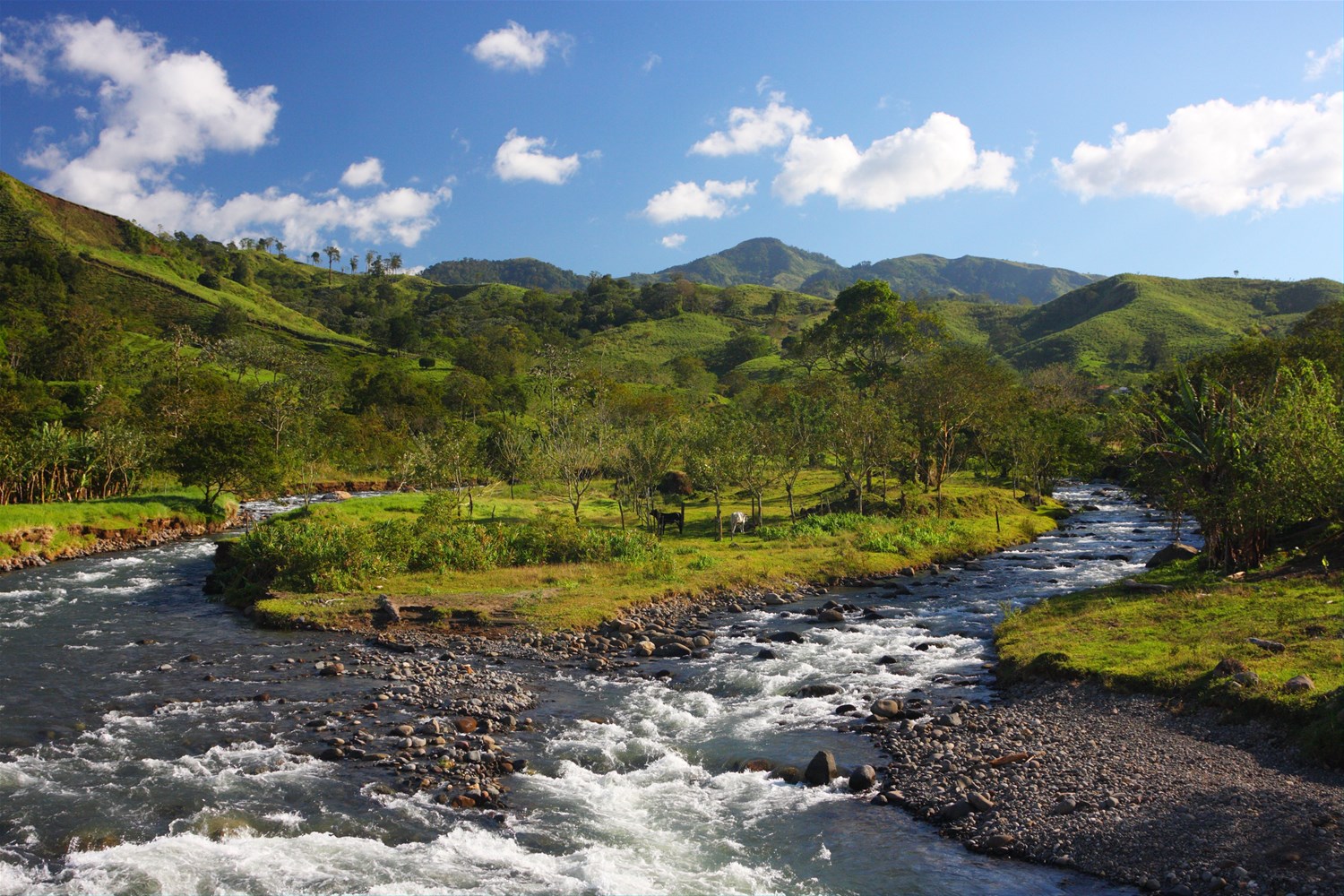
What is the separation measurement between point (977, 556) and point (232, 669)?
35.4 m

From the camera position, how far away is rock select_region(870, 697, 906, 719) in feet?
62.3

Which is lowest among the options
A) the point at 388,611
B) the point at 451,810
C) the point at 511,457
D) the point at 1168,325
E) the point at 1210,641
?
the point at 451,810

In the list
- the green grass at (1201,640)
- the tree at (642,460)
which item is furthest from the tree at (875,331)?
the green grass at (1201,640)

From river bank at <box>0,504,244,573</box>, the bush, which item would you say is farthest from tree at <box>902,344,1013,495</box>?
river bank at <box>0,504,244,573</box>

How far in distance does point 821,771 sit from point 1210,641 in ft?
37.5

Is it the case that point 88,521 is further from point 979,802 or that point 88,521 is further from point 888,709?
point 979,802

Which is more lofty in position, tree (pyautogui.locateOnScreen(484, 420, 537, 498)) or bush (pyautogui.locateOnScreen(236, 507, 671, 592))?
tree (pyautogui.locateOnScreen(484, 420, 537, 498))

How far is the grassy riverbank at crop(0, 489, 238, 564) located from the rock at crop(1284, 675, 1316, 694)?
162ft

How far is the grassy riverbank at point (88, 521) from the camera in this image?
133 ft

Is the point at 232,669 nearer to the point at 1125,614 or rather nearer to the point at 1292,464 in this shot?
the point at 1125,614

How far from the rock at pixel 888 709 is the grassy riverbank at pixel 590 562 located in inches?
453

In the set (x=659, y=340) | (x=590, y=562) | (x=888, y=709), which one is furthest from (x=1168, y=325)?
(x=888, y=709)

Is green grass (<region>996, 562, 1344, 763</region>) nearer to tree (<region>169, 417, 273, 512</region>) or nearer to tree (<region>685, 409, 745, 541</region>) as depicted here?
tree (<region>685, 409, 745, 541</region>)

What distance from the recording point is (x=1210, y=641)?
20094mm
